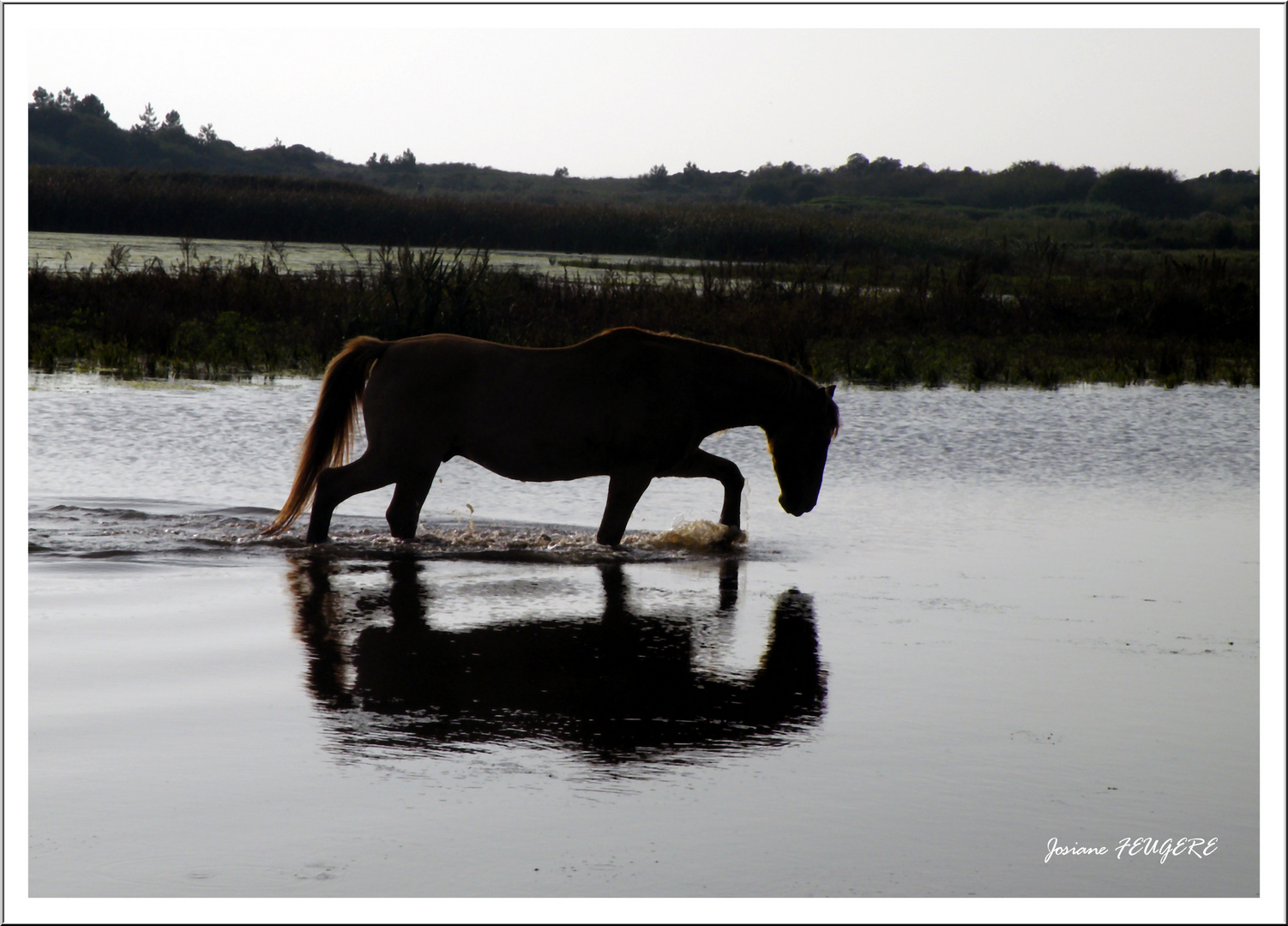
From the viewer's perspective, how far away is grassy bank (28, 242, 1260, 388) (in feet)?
52.5

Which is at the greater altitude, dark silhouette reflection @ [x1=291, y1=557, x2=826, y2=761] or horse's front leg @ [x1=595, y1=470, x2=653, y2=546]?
horse's front leg @ [x1=595, y1=470, x2=653, y2=546]

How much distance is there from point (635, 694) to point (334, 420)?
3595mm

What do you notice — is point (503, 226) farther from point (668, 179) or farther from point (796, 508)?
point (668, 179)

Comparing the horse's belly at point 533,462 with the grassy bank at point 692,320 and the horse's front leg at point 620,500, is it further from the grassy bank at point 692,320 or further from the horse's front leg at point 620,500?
the grassy bank at point 692,320

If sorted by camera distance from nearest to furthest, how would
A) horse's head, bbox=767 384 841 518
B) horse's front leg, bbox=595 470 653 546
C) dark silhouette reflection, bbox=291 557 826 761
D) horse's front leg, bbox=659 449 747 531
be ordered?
1. dark silhouette reflection, bbox=291 557 826 761
2. horse's front leg, bbox=595 470 653 546
3. horse's front leg, bbox=659 449 747 531
4. horse's head, bbox=767 384 841 518

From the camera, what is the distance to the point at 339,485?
7.48m

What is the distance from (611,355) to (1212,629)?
340cm

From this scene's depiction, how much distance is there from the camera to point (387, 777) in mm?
3865

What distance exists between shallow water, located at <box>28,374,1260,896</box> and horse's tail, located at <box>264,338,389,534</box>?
25 cm

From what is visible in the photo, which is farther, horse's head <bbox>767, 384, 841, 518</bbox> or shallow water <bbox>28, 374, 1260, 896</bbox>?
horse's head <bbox>767, 384, 841, 518</bbox>

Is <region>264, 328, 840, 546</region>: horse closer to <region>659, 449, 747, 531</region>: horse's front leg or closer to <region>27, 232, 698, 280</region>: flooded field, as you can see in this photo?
<region>659, 449, 747, 531</region>: horse's front leg

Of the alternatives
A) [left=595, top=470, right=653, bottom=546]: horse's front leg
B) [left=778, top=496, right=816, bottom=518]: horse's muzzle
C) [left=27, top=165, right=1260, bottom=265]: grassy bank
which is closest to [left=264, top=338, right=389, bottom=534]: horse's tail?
[left=595, top=470, right=653, bottom=546]: horse's front leg

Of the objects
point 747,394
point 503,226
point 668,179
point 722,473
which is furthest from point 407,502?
point 668,179

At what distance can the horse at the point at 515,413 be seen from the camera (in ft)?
24.3
